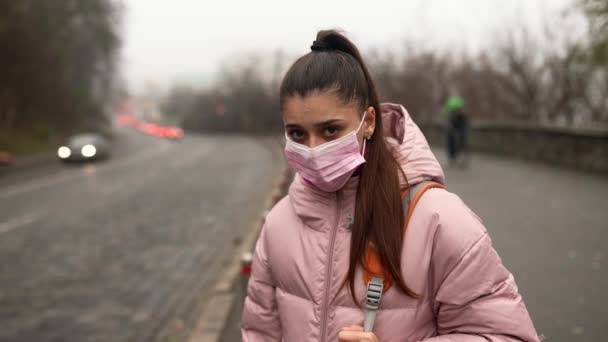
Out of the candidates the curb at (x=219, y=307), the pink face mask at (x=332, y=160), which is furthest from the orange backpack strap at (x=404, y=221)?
the curb at (x=219, y=307)

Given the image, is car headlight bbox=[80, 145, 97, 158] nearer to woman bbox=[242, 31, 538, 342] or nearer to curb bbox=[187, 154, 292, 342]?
curb bbox=[187, 154, 292, 342]

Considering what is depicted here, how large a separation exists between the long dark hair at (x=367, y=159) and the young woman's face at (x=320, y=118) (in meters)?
0.02

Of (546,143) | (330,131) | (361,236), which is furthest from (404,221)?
(546,143)

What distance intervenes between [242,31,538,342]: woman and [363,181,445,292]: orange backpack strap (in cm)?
1

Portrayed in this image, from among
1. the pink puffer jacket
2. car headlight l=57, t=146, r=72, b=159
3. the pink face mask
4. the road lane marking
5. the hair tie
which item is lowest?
car headlight l=57, t=146, r=72, b=159

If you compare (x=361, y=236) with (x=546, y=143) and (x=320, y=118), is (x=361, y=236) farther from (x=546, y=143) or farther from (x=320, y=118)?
(x=546, y=143)

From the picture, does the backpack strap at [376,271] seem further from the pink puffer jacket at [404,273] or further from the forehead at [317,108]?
the forehead at [317,108]

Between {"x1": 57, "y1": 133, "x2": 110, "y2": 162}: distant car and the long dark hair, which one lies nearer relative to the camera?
the long dark hair

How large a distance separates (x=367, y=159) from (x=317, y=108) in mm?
237

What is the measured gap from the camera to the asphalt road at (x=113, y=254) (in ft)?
18.0

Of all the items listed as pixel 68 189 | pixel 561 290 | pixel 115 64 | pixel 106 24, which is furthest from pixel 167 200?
pixel 115 64

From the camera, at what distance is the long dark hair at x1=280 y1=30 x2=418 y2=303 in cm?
159

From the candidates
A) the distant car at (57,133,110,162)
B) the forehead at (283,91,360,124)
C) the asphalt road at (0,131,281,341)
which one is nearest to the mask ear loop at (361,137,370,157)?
the forehead at (283,91,360,124)

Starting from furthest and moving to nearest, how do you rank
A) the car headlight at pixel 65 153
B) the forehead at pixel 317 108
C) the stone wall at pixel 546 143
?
the car headlight at pixel 65 153, the stone wall at pixel 546 143, the forehead at pixel 317 108
